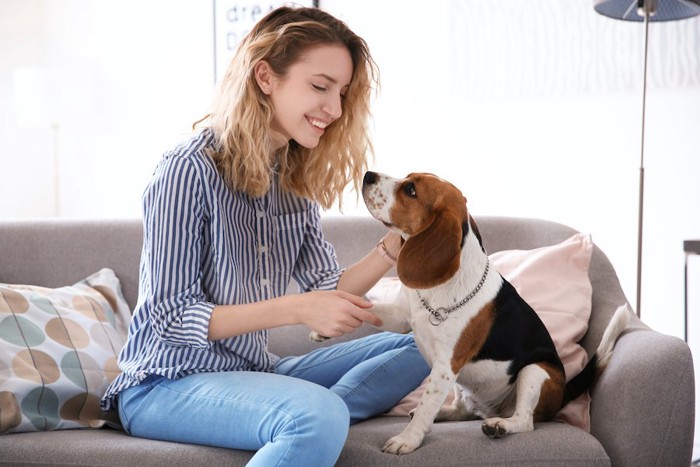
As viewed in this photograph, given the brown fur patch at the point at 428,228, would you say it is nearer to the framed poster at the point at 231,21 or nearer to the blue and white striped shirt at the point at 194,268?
the blue and white striped shirt at the point at 194,268

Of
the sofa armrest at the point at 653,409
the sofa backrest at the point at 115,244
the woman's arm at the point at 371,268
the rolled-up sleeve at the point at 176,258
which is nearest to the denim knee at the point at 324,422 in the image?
the rolled-up sleeve at the point at 176,258

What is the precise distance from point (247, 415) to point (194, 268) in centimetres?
34

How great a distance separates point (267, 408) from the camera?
4.78 ft

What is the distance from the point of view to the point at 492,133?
3166 millimetres

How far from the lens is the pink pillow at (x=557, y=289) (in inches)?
79.4

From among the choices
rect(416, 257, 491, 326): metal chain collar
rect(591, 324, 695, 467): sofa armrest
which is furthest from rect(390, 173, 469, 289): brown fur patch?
rect(591, 324, 695, 467): sofa armrest

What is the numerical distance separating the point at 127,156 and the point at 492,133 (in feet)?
6.44

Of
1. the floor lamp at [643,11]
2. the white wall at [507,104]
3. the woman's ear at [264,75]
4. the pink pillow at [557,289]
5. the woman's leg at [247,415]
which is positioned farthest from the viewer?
the white wall at [507,104]

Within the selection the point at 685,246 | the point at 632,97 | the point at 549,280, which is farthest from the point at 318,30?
the point at 632,97

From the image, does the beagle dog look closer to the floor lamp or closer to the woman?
the woman

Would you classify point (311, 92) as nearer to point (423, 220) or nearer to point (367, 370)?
point (423, 220)

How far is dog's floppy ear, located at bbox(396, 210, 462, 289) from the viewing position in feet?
5.08

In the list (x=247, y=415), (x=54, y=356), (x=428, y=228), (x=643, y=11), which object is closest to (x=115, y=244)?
(x=54, y=356)

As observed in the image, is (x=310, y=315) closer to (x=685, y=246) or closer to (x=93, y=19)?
(x=685, y=246)
